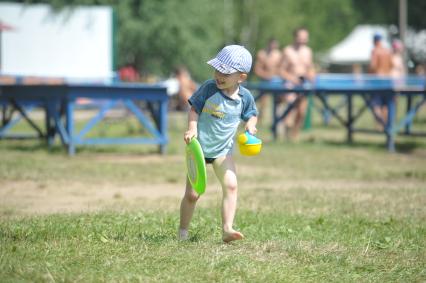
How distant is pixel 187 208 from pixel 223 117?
779 mm

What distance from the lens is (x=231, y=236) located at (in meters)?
6.62

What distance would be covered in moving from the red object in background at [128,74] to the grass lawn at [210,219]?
59.8 feet

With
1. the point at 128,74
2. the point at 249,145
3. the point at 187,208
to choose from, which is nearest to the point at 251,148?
the point at 249,145

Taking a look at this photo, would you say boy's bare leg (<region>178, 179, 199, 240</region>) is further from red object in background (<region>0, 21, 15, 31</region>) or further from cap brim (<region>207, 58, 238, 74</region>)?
red object in background (<region>0, 21, 15, 31</region>)

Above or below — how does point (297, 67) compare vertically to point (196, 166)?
above

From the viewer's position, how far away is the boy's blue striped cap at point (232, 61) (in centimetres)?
668

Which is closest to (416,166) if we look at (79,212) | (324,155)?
(324,155)

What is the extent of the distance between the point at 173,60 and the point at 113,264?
3065 centimetres

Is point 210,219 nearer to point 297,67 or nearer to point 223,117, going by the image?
point 223,117

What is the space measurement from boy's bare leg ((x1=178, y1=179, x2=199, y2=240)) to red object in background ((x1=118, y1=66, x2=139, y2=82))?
27096mm

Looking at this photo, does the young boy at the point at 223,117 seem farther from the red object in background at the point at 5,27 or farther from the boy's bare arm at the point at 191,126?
the red object in background at the point at 5,27

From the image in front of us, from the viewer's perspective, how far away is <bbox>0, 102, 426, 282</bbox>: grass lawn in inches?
233

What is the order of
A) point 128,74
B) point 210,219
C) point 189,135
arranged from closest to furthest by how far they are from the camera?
point 189,135, point 210,219, point 128,74

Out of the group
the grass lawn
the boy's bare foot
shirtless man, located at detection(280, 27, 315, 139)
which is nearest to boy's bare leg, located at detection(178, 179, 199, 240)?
the grass lawn
